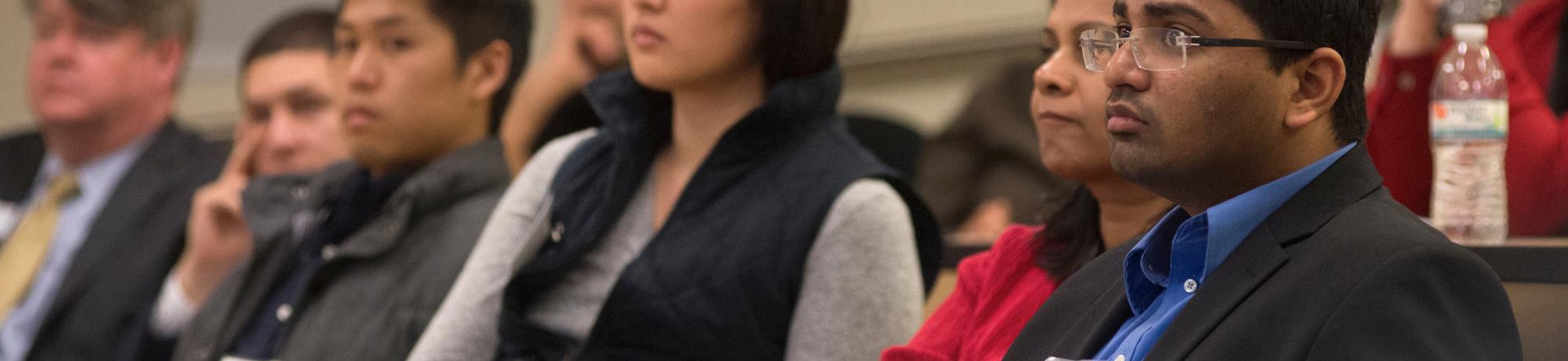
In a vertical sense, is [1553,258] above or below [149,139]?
above

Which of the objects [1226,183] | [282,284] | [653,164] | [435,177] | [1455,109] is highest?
[1226,183]

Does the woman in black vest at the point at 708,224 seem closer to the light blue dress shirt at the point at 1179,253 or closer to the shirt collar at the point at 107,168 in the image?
the light blue dress shirt at the point at 1179,253

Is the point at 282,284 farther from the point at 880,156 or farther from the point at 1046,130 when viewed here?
the point at 1046,130

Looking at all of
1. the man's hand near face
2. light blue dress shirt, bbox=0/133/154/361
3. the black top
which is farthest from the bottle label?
light blue dress shirt, bbox=0/133/154/361

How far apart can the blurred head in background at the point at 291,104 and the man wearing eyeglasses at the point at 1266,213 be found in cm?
229

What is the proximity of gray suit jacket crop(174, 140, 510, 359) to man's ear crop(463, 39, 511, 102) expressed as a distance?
12cm

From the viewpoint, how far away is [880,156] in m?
3.40

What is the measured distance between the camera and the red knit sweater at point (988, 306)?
1515mm

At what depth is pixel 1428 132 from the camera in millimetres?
1920

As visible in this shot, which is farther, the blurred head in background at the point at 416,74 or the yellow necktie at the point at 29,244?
the yellow necktie at the point at 29,244

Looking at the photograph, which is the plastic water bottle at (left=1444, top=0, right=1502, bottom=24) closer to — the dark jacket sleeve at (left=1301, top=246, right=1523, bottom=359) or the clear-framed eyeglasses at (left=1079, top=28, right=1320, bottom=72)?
the clear-framed eyeglasses at (left=1079, top=28, right=1320, bottom=72)

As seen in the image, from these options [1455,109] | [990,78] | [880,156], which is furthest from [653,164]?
[990,78]

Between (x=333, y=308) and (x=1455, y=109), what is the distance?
1633mm

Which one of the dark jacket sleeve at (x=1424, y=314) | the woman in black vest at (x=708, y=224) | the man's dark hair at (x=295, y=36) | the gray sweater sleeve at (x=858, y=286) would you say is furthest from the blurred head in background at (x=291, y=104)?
the dark jacket sleeve at (x=1424, y=314)
